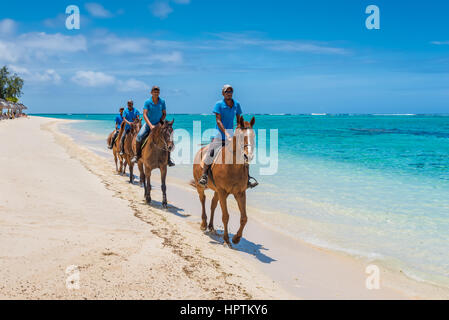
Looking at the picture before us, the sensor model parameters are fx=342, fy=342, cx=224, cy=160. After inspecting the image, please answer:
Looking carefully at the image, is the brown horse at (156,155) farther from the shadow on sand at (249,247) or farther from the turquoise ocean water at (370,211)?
the turquoise ocean water at (370,211)

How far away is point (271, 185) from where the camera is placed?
1353 cm

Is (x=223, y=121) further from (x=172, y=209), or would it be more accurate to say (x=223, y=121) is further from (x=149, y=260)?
(x=172, y=209)

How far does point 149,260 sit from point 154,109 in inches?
213

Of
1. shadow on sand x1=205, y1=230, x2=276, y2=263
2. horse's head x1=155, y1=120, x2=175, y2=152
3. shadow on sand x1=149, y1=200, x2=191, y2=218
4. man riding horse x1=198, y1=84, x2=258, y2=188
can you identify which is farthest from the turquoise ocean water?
horse's head x1=155, y1=120, x2=175, y2=152

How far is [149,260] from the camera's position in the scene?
204 inches

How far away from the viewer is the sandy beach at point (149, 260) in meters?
4.33

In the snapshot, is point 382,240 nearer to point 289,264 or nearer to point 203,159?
point 289,264

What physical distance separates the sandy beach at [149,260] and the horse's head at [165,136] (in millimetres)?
1751

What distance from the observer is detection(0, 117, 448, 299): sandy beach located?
4.33 metres

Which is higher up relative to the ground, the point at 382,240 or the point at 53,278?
the point at 53,278
